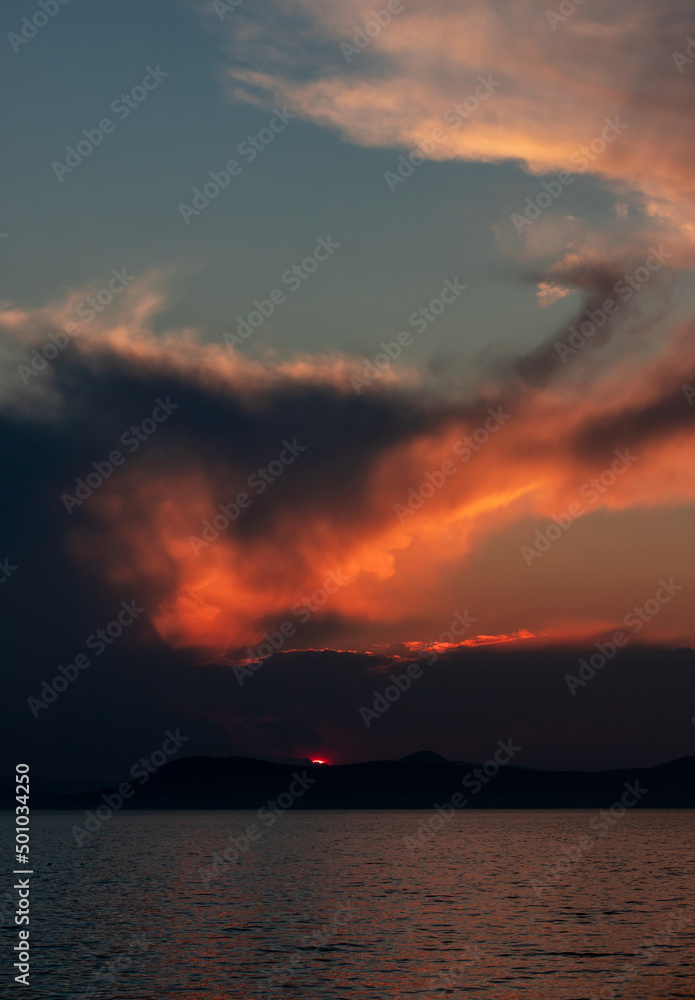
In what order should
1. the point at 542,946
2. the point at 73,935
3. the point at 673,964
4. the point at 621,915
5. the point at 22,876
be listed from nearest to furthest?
the point at 673,964
the point at 542,946
the point at 73,935
the point at 621,915
the point at 22,876

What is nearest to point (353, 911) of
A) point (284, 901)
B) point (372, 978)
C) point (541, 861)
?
point (284, 901)

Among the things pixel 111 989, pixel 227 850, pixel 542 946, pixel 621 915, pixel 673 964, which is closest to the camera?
pixel 111 989

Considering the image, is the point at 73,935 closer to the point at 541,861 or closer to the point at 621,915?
the point at 621,915

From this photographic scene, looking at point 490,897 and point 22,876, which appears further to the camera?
point 22,876

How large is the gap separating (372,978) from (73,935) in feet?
99.0

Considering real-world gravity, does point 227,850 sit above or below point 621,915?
above

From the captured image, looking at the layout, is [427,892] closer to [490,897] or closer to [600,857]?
[490,897]

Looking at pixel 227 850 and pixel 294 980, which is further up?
pixel 227 850

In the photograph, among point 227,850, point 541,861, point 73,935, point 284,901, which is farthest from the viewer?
point 227,850

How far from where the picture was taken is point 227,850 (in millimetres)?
198500

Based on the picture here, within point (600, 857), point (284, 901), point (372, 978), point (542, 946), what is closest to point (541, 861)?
point (600, 857)

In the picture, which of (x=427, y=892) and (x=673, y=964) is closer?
(x=673, y=964)

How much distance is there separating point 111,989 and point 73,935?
2350 cm

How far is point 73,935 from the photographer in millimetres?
71562
